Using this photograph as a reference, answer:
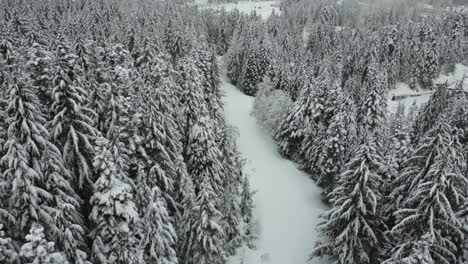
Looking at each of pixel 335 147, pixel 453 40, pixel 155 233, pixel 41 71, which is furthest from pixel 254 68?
pixel 453 40

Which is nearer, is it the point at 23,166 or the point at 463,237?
the point at 23,166

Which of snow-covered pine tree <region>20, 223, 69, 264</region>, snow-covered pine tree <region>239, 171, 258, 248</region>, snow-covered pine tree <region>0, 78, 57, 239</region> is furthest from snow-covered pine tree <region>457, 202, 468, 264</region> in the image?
snow-covered pine tree <region>0, 78, 57, 239</region>

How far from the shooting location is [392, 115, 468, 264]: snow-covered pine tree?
1991 centimetres

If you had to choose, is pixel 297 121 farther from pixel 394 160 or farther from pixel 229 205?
pixel 229 205

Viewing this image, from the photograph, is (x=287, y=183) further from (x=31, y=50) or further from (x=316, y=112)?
(x=31, y=50)

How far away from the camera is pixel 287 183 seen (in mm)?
43969

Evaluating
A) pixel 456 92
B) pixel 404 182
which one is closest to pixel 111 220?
pixel 404 182

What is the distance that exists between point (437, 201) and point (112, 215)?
18.7 meters

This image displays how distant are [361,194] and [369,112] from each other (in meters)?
24.4

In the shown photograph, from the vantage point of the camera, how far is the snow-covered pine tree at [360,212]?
23.3 m

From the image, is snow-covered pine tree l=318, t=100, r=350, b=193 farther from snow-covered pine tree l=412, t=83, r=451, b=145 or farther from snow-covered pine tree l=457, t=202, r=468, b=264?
snow-covered pine tree l=457, t=202, r=468, b=264

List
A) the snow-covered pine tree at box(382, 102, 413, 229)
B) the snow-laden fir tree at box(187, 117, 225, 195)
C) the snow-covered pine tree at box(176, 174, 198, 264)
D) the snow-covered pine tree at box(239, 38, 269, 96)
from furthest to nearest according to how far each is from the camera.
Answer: the snow-covered pine tree at box(239, 38, 269, 96)
the snow-laden fir tree at box(187, 117, 225, 195)
the snow-covered pine tree at box(382, 102, 413, 229)
the snow-covered pine tree at box(176, 174, 198, 264)

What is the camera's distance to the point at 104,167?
1758 cm

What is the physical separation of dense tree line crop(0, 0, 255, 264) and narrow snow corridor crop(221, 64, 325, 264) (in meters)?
2.66
